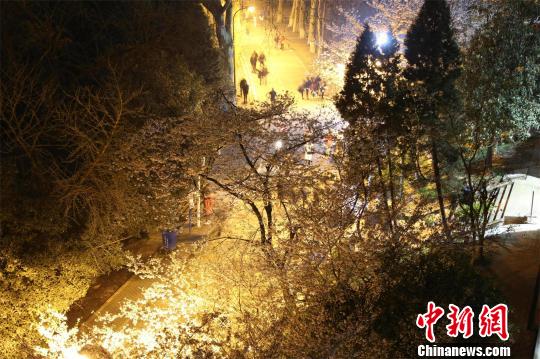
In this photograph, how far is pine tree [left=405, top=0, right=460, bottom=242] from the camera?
12.4 m

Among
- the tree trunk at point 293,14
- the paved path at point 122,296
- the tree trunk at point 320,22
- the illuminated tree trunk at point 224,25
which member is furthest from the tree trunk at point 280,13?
the paved path at point 122,296

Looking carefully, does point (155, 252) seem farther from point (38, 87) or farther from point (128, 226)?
point (38, 87)

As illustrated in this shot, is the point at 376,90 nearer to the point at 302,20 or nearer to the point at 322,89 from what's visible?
the point at 322,89

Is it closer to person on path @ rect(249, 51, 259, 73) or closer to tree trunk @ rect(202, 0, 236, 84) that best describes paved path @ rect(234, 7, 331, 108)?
person on path @ rect(249, 51, 259, 73)

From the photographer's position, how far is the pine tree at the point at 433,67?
489 inches

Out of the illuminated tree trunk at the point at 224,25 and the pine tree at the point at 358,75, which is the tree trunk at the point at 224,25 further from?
the pine tree at the point at 358,75

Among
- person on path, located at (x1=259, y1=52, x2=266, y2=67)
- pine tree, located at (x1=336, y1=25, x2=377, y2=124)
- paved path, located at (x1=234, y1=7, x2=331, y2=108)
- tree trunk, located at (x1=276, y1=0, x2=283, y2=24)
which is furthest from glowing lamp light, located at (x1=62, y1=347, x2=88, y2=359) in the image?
tree trunk, located at (x1=276, y1=0, x2=283, y2=24)

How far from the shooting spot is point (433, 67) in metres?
12.7

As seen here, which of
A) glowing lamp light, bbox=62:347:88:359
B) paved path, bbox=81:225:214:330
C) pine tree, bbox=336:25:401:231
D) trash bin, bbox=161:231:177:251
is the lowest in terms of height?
glowing lamp light, bbox=62:347:88:359

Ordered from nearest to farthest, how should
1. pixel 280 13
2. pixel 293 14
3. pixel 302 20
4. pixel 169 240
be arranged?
1. pixel 169 240
2. pixel 302 20
3. pixel 293 14
4. pixel 280 13

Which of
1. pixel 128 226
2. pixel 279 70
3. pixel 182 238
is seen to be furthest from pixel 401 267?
pixel 279 70

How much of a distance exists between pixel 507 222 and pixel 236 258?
31.2ft

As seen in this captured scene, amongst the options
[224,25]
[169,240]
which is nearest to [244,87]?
[224,25]

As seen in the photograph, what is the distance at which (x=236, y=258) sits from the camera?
11.1 metres
